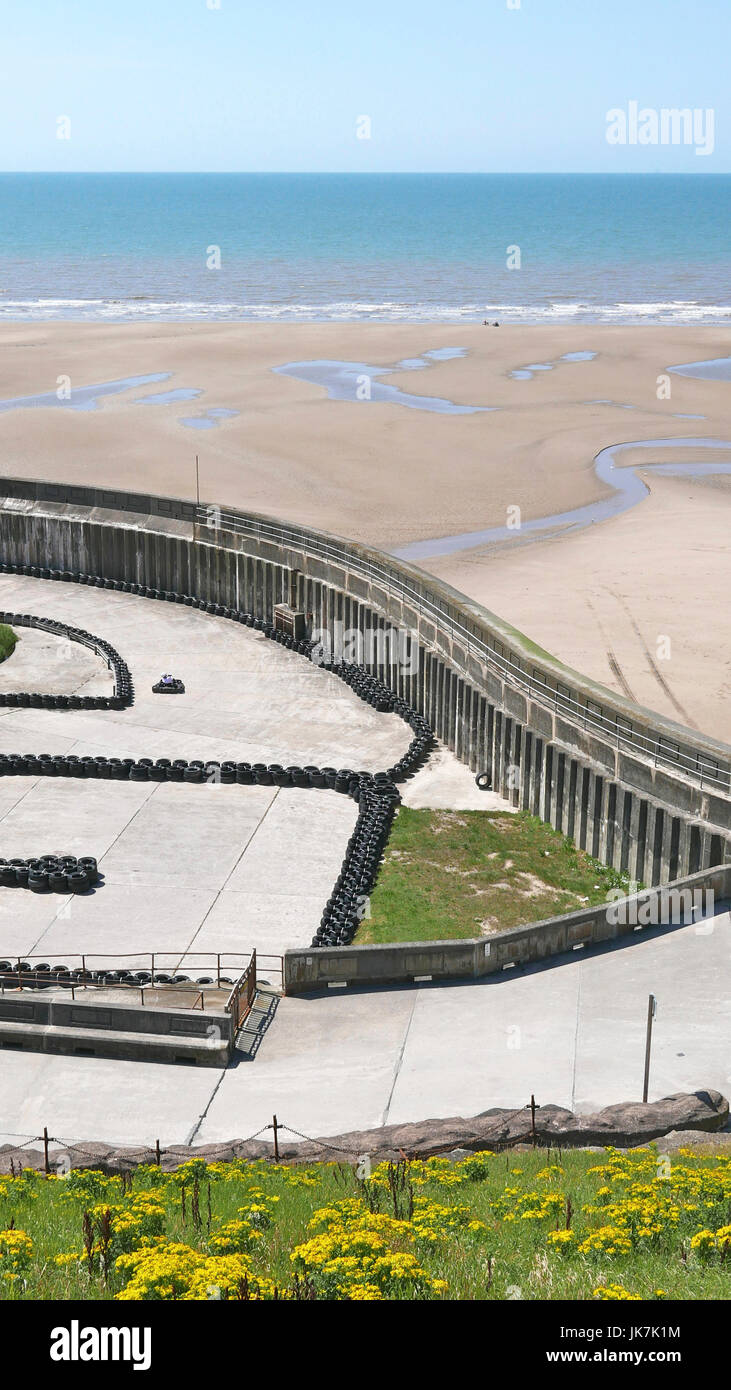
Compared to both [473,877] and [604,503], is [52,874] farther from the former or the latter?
[604,503]

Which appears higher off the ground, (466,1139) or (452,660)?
(452,660)

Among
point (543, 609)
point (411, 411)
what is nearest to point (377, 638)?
point (543, 609)


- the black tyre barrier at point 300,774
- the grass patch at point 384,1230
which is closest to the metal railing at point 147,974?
the black tyre barrier at point 300,774

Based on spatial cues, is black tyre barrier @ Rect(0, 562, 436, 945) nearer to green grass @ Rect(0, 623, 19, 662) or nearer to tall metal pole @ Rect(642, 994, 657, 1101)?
green grass @ Rect(0, 623, 19, 662)

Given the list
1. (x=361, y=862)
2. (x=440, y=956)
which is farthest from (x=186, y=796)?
(x=440, y=956)

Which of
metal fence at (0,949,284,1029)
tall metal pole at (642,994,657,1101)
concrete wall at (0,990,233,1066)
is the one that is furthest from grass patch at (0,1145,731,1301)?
metal fence at (0,949,284,1029)

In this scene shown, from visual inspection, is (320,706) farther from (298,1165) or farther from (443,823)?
(298,1165)
